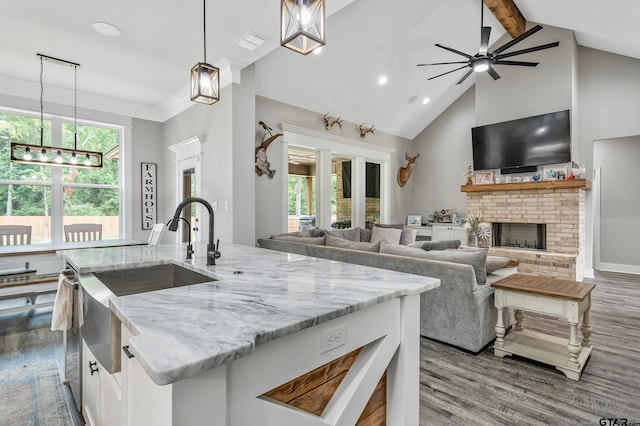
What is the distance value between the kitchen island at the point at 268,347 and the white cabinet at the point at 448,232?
19.2 ft

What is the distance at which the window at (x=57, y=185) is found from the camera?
4.62 meters

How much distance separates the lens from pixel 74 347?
6.72 ft

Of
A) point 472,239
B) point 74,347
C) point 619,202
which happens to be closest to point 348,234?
point 472,239

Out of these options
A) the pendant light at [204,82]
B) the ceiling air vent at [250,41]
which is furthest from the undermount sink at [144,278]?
the ceiling air vent at [250,41]

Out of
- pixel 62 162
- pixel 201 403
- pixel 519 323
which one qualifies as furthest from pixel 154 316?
pixel 62 162

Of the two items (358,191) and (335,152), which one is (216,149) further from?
(358,191)

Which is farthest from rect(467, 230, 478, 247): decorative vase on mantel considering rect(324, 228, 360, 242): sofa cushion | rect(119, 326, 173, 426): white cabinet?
rect(119, 326, 173, 426): white cabinet

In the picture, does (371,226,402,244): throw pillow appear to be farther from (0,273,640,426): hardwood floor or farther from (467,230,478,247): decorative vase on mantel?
(0,273,640,426): hardwood floor

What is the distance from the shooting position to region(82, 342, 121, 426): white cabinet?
4.08 feet

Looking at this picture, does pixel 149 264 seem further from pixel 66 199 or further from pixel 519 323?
pixel 66 199

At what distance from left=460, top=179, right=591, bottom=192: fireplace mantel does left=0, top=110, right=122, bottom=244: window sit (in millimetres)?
6573

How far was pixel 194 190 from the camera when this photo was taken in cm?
490

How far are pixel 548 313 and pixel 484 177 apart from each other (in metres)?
4.52

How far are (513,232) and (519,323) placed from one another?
3.85m
